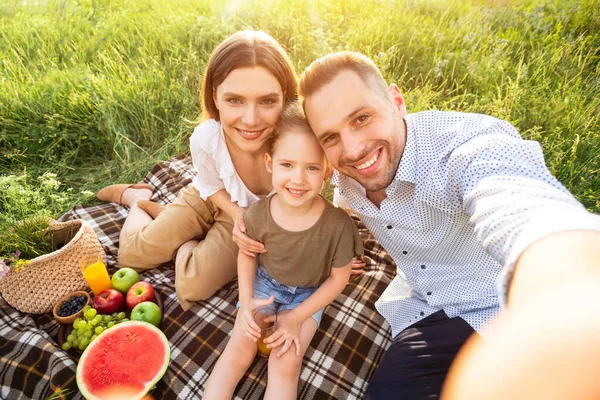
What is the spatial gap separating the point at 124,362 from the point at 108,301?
0.48 meters

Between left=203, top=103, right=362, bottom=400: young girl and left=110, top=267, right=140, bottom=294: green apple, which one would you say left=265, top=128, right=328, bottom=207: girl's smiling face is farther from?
left=110, top=267, right=140, bottom=294: green apple

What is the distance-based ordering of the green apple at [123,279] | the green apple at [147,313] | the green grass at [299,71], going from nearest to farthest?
the green apple at [147,313]
the green apple at [123,279]
the green grass at [299,71]

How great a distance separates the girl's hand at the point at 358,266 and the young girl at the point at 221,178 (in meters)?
0.85

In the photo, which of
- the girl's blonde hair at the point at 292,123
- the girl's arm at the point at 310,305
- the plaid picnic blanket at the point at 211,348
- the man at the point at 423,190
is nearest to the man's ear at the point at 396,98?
the man at the point at 423,190

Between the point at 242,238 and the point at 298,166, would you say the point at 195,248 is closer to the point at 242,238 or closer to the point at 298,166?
the point at 242,238

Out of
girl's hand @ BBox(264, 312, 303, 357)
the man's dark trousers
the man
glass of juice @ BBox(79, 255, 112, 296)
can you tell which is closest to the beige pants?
glass of juice @ BBox(79, 255, 112, 296)

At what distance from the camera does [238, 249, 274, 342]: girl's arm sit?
6.78 feet

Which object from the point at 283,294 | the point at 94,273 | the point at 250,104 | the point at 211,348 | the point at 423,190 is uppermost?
the point at 250,104

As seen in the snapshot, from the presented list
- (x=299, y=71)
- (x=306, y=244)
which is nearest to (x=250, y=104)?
(x=306, y=244)

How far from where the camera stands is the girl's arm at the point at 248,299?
2066 millimetres

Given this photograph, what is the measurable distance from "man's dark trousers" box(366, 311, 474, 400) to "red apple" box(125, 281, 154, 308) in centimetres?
161

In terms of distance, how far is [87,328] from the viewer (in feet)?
7.76

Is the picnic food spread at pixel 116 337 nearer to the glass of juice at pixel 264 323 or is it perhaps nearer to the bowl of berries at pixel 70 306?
the bowl of berries at pixel 70 306

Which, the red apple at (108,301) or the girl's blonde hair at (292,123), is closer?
the girl's blonde hair at (292,123)
